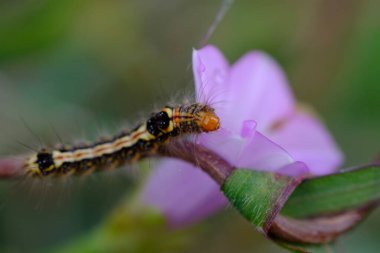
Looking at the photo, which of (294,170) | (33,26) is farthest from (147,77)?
(294,170)

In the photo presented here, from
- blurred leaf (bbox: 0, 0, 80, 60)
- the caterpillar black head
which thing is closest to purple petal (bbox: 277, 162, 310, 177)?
the caterpillar black head

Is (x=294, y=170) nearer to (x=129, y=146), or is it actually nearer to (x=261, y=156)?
(x=261, y=156)

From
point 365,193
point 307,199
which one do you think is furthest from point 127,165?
point 365,193

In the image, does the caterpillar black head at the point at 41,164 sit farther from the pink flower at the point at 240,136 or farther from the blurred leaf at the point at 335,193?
the blurred leaf at the point at 335,193

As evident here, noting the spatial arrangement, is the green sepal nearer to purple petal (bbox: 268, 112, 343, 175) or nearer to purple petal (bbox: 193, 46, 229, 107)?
purple petal (bbox: 193, 46, 229, 107)

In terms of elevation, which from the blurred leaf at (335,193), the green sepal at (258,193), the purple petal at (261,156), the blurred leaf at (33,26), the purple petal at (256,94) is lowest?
the blurred leaf at (335,193)

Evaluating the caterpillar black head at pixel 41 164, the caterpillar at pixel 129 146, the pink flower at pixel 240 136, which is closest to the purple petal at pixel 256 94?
the pink flower at pixel 240 136
